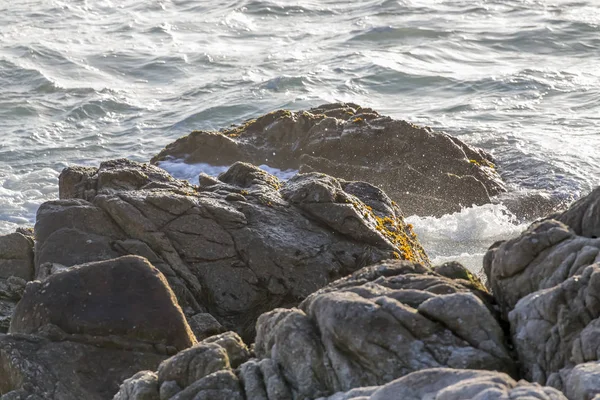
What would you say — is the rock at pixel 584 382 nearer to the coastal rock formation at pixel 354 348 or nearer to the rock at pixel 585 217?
the coastal rock formation at pixel 354 348

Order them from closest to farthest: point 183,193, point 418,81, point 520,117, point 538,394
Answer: point 538,394, point 183,193, point 520,117, point 418,81

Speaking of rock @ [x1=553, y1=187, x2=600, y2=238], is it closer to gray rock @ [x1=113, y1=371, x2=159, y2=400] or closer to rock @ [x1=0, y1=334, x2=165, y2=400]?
gray rock @ [x1=113, y1=371, x2=159, y2=400]

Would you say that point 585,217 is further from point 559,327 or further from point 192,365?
point 192,365

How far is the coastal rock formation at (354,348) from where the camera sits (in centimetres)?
577

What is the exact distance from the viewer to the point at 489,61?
82.4 feet

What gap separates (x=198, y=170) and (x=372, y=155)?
278cm

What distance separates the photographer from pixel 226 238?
10172mm

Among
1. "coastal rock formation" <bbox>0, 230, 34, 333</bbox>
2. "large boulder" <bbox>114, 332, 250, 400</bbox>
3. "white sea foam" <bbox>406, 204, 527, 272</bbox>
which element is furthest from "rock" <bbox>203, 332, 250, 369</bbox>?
"white sea foam" <bbox>406, 204, 527, 272</bbox>

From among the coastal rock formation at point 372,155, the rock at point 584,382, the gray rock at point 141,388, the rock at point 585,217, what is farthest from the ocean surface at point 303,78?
the rock at point 584,382

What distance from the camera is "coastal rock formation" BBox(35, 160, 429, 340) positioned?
389 inches

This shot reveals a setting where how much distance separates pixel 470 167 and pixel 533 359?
10.2 meters

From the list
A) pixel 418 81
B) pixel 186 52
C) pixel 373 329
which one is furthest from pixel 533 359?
pixel 186 52

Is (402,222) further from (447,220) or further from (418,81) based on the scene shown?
(418,81)

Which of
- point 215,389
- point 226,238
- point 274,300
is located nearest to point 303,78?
point 226,238
